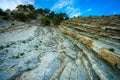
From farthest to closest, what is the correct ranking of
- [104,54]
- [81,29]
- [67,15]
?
[67,15]
[81,29]
[104,54]

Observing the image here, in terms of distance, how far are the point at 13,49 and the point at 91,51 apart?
1133cm

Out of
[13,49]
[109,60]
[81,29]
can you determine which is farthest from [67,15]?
[109,60]

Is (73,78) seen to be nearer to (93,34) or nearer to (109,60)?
(109,60)

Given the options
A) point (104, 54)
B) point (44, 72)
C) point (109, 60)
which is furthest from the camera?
point (104, 54)

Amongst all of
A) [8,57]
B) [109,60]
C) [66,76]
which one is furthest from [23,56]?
[109,60]

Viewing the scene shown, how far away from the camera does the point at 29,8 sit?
8400 centimetres

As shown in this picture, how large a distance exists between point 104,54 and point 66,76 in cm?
533

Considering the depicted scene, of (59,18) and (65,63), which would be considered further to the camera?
(59,18)

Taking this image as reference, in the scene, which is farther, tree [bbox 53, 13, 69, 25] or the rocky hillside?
tree [bbox 53, 13, 69, 25]

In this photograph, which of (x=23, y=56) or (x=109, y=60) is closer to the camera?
(x=109, y=60)

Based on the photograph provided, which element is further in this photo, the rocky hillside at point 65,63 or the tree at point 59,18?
the tree at point 59,18

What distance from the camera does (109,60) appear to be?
12.5 m

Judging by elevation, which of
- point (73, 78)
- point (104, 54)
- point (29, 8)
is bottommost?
point (73, 78)

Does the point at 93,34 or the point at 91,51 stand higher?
the point at 93,34
